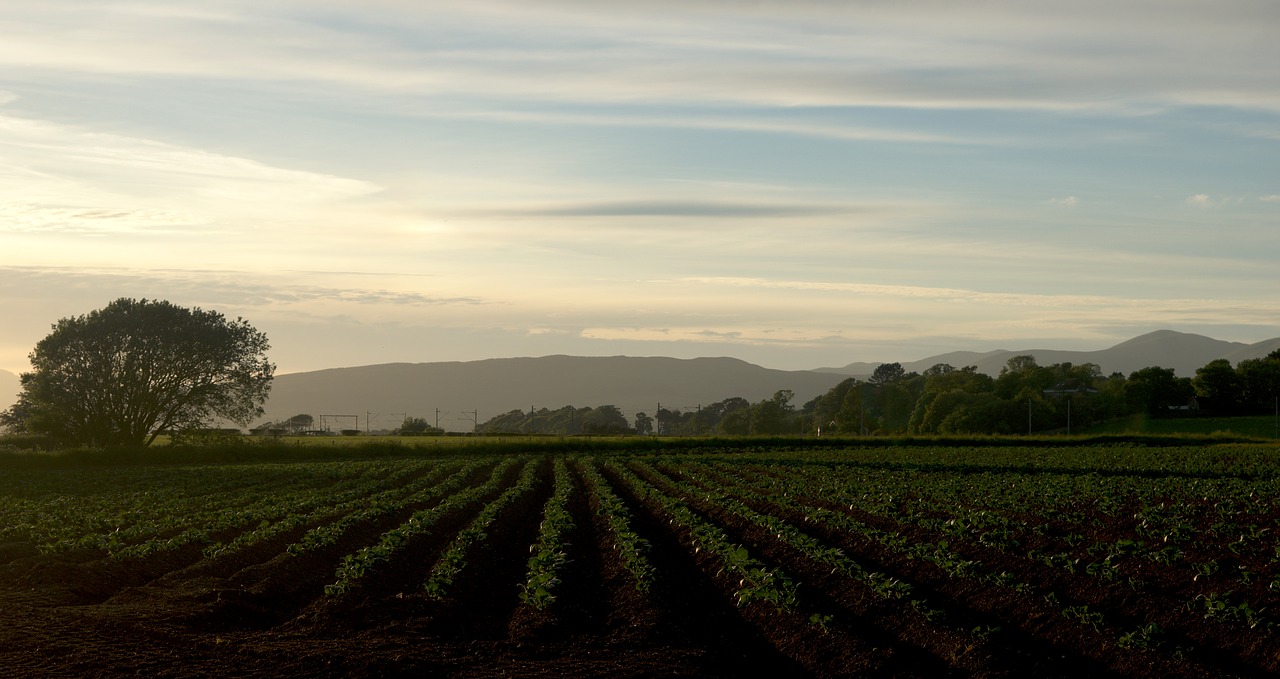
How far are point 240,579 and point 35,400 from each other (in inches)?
2223

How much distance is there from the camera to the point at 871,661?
11.0 meters

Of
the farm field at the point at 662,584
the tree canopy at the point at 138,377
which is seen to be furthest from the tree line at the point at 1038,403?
the farm field at the point at 662,584

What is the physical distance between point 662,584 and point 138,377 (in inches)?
2383

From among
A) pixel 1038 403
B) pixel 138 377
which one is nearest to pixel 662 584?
pixel 138 377

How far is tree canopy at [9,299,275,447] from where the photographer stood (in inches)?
2539

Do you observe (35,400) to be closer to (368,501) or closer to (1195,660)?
(368,501)

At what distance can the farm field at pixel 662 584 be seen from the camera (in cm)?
1115

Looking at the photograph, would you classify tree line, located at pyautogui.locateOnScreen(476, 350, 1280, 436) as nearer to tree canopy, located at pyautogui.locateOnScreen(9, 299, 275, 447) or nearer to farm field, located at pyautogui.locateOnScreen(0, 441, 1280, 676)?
tree canopy, located at pyautogui.locateOnScreen(9, 299, 275, 447)

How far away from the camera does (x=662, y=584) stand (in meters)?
15.5

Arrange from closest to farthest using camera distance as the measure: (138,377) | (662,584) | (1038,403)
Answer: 1. (662,584)
2. (138,377)
3. (1038,403)

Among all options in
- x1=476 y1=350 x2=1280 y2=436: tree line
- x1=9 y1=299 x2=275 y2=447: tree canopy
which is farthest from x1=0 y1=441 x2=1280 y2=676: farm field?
x1=476 y1=350 x2=1280 y2=436: tree line

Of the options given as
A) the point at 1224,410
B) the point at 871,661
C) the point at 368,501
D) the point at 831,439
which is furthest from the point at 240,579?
the point at 1224,410

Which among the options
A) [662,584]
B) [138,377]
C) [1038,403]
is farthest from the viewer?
[1038,403]

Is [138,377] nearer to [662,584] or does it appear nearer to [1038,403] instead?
[662,584]
